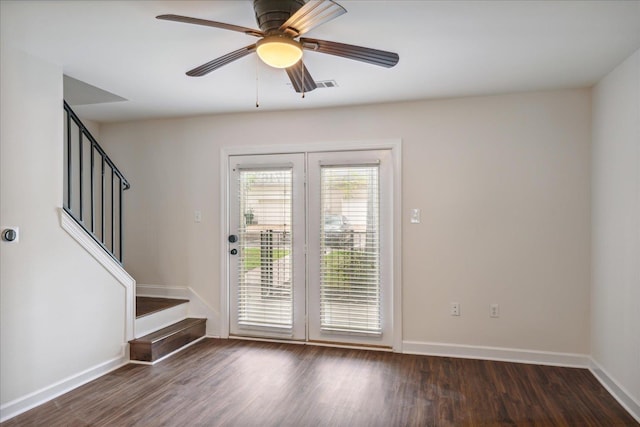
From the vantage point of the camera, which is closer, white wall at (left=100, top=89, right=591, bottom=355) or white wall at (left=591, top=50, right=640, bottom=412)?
white wall at (left=591, top=50, right=640, bottom=412)

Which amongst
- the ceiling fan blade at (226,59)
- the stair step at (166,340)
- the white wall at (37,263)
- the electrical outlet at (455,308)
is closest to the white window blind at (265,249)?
the stair step at (166,340)

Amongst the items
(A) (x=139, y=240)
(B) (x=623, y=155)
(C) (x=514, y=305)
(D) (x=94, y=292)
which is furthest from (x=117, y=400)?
(B) (x=623, y=155)

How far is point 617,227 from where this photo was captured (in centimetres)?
297

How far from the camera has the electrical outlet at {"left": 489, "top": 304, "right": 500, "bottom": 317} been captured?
3.69 metres

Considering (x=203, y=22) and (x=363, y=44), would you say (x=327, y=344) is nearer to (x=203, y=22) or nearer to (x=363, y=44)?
(x=363, y=44)

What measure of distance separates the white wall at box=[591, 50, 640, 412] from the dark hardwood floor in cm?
34

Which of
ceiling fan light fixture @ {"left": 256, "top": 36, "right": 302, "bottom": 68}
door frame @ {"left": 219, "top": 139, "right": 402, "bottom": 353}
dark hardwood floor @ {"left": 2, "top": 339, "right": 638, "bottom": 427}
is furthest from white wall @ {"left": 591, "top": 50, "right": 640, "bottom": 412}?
ceiling fan light fixture @ {"left": 256, "top": 36, "right": 302, "bottom": 68}

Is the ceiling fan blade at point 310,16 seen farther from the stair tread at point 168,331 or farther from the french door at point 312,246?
the stair tread at point 168,331

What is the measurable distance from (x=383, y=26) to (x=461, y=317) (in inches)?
106

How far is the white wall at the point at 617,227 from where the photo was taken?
2.71 meters

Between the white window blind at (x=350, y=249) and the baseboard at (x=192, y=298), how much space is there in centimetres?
122

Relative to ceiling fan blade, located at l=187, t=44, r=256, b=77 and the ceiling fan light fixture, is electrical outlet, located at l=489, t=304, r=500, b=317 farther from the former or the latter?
ceiling fan blade, located at l=187, t=44, r=256, b=77

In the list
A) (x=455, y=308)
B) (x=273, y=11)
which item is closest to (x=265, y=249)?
(x=455, y=308)

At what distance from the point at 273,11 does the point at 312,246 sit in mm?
2556
